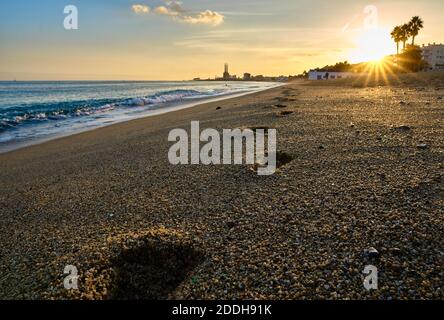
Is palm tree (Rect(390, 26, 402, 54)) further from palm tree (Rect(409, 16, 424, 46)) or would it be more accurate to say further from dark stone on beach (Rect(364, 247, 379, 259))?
dark stone on beach (Rect(364, 247, 379, 259))

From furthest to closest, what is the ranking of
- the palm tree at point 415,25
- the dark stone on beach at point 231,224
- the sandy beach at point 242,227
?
the palm tree at point 415,25 → the dark stone on beach at point 231,224 → the sandy beach at point 242,227

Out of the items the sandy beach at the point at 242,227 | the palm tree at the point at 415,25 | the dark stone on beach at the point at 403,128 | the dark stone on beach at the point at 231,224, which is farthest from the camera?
the palm tree at the point at 415,25

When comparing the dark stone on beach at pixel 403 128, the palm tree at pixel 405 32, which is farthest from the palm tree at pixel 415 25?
the dark stone on beach at pixel 403 128

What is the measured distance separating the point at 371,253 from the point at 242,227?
1164 mm

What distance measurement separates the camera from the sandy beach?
238cm

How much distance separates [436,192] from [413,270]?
1497 mm

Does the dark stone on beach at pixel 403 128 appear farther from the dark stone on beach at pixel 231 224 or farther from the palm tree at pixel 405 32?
the palm tree at pixel 405 32

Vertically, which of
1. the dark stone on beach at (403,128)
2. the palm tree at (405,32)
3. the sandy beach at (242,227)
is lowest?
the sandy beach at (242,227)

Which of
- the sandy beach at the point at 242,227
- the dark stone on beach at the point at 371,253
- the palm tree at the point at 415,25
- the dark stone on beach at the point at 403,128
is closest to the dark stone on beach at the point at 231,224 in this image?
the sandy beach at the point at 242,227

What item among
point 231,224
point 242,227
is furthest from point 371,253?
point 231,224

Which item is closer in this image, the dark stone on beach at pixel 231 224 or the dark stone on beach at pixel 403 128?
the dark stone on beach at pixel 231 224

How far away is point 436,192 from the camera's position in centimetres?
340

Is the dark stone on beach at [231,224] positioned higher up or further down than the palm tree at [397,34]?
further down

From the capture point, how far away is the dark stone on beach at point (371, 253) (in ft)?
8.14
